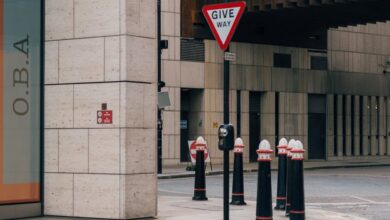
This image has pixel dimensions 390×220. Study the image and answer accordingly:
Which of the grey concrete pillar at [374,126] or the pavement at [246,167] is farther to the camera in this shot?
the grey concrete pillar at [374,126]

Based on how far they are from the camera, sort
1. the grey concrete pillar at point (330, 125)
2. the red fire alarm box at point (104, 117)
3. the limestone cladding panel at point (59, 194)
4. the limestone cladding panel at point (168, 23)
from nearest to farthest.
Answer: the red fire alarm box at point (104, 117)
the limestone cladding panel at point (59, 194)
the limestone cladding panel at point (168, 23)
the grey concrete pillar at point (330, 125)

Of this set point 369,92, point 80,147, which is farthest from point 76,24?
point 369,92

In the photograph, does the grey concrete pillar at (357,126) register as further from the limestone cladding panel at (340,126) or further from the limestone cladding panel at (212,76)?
the limestone cladding panel at (212,76)

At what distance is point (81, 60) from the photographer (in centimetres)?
1440

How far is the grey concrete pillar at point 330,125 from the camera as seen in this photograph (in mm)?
42688

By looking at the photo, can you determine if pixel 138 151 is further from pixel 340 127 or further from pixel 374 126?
pixel 374 126

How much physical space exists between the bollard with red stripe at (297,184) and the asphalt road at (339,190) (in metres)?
3.83

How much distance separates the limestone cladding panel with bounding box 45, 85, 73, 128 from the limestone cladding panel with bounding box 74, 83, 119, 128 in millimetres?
Result: 129

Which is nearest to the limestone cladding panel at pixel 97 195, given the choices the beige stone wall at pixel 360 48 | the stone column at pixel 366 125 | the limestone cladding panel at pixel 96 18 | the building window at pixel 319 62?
the limestone cladding panel at pixel 96 18

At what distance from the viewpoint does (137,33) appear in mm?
14094

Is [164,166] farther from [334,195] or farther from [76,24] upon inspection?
[76,24]

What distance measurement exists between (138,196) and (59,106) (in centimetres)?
212

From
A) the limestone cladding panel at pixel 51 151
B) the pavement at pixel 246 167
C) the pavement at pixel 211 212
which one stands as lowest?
the pavement at pixel 246 167

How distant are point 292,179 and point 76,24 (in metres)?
4.61
